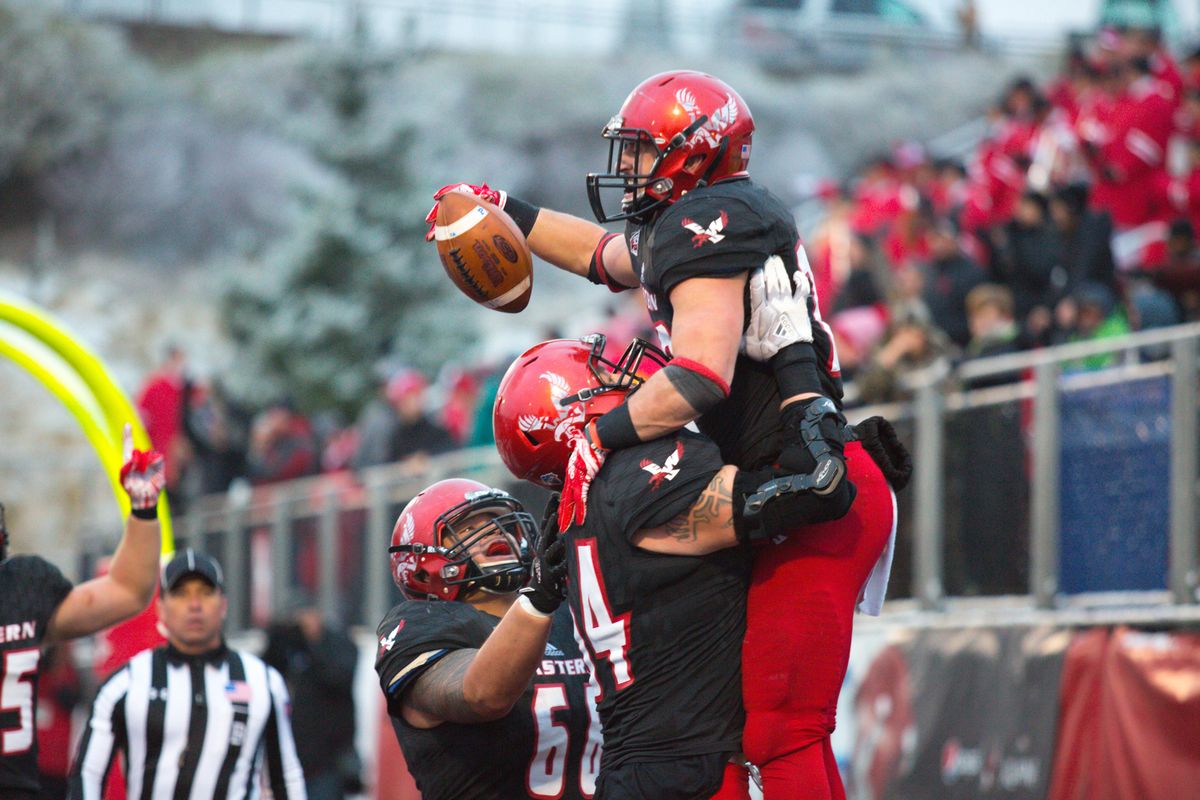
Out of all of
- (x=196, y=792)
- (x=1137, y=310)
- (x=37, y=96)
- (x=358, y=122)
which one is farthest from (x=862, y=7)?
(x=196, y=792)

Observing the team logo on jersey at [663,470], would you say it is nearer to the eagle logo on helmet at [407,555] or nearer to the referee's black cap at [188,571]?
the eagle logo on helmet at [407,555]

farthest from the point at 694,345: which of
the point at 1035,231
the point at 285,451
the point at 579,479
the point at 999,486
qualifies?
the point at 285,451

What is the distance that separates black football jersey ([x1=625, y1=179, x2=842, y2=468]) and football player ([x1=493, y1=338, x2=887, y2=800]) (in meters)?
0.14

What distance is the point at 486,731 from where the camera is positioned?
5.40m

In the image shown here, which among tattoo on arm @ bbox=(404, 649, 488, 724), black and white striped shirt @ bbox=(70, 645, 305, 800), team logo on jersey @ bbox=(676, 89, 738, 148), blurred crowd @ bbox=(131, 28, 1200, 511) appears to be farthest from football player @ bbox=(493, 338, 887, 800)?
blurred crowd @ bbox=(131, 28, 1200, 511)

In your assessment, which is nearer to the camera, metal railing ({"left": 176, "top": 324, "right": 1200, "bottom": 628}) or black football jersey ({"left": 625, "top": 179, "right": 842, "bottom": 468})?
black football jersey ({"left": 625, "top": 179, "right": 842, "bottom": 468})

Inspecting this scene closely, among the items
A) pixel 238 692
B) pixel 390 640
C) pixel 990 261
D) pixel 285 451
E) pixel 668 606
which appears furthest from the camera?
pixel 285 451

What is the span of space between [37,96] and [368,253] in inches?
533

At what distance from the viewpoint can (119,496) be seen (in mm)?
7965

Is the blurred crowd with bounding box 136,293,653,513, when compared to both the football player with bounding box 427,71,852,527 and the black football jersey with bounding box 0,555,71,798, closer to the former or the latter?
the black football jersey with bounding box 0,555,71,798

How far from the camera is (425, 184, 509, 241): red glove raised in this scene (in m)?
5.09

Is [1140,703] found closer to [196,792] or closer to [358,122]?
[196,792]

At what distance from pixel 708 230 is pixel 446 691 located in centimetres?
151

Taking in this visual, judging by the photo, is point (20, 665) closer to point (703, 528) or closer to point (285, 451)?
point (703, 528)
